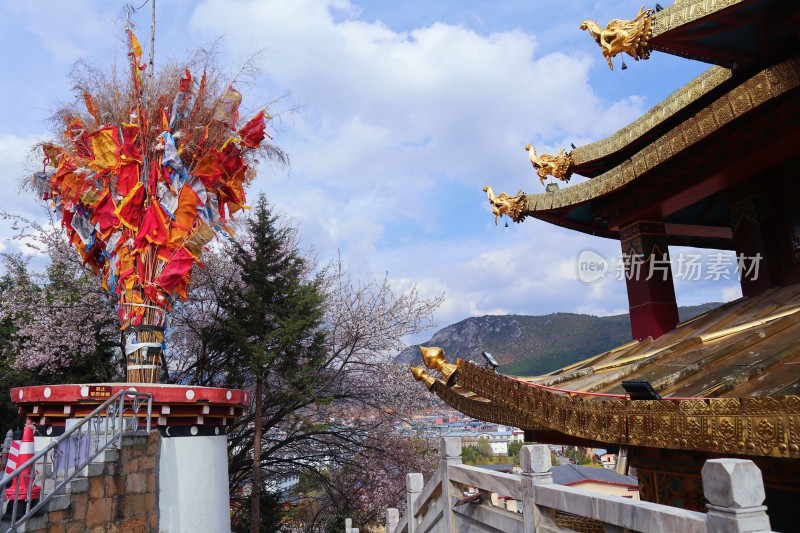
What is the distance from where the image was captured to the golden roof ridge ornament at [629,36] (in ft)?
16.9

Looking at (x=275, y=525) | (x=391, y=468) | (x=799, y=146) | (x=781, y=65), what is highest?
(x=781, y=65)

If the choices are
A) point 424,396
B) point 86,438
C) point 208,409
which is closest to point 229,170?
point 208,409

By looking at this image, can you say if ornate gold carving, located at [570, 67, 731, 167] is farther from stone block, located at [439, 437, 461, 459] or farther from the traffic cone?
the traffic cone

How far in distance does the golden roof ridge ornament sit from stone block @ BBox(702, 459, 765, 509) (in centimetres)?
379

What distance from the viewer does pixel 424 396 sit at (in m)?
17.1

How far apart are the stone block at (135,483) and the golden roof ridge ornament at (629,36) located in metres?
7.67

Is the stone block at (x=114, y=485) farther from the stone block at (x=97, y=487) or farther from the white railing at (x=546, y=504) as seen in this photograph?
the white railing at (x=546, y=504)

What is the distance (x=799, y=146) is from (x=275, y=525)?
1522 cm

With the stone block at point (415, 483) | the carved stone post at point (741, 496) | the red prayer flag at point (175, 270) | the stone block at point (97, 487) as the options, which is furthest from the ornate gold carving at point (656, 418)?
the red prayer flag at point (175, 270)

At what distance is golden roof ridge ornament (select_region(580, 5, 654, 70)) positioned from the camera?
5164 millimetres

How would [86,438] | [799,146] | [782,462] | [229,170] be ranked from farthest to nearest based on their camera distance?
[229,170], [86,438], [799,146], [782,462]

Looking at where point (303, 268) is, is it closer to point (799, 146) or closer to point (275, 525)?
point (275, 525)

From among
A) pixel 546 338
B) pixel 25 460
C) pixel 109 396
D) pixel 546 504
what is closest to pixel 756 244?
pixel 546 504

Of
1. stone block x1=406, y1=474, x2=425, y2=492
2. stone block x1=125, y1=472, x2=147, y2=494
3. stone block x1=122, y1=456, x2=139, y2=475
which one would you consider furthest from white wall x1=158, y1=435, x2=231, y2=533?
stone block x1=406, y1=474, x2=425, y2=492
